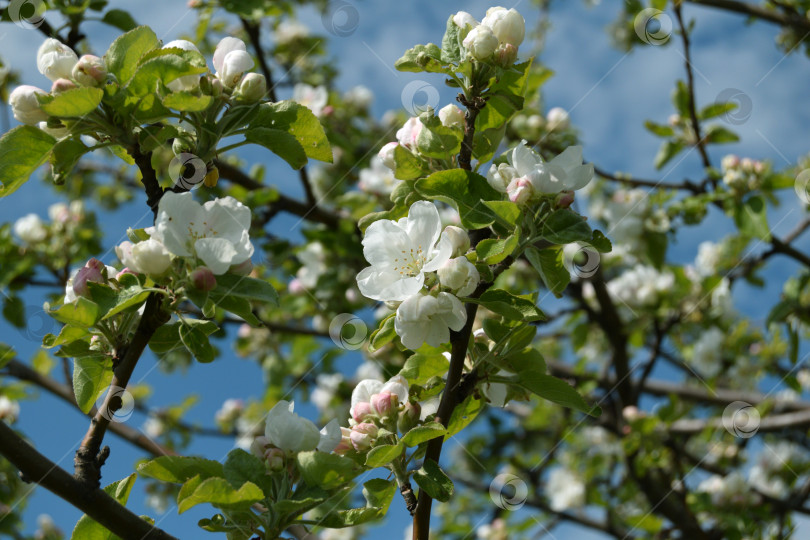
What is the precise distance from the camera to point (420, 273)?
3.78 feet

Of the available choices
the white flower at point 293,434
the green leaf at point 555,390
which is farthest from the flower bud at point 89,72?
the green leaf at point 555,390

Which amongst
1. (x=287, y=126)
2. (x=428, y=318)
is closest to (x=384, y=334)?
(x=428, y=318)

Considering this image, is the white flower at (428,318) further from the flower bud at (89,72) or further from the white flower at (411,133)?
the flower bud at (89,72)

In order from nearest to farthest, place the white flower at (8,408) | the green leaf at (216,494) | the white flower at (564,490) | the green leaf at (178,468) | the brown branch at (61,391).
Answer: the green leaf at (216,494) → the green leaf at (178,468) → the brown branch at (61,391) → the white flower at (8,408) → the white flower at (564,490)

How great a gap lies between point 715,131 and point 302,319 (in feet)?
7.33

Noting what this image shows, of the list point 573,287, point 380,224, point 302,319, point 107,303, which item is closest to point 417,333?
point 380,224

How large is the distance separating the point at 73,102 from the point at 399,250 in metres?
0.55

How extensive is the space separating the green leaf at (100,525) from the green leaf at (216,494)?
0.63ft

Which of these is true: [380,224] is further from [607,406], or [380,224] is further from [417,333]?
[607,406]

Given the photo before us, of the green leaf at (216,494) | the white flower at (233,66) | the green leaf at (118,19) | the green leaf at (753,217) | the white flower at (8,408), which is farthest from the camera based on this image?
the white flower at (8,408)

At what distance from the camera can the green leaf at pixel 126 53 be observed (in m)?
1.19

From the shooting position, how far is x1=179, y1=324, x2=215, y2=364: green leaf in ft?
3.65

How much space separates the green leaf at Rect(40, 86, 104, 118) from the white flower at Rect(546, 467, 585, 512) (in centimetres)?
383

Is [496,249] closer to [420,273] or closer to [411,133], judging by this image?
[420,273]
